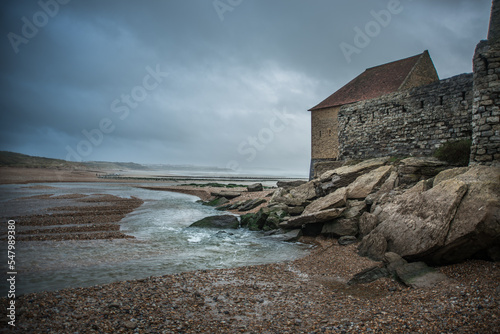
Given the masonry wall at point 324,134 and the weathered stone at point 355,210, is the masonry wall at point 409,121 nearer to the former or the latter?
the weathered stone at point 355,210

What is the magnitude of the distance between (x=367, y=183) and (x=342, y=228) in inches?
97.5

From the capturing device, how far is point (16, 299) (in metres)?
5.30

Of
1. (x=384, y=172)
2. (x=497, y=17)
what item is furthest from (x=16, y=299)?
(x=497, y=17)

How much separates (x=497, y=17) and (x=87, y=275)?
18.3 m

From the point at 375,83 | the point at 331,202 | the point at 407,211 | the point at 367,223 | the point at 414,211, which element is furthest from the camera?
the point at 375,83

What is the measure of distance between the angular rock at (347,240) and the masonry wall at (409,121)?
5038 mm

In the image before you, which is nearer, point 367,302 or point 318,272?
point 367,302

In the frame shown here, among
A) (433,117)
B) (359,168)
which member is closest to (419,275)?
(359,168)

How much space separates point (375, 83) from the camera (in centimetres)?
2892

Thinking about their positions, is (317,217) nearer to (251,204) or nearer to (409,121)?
(409,121)

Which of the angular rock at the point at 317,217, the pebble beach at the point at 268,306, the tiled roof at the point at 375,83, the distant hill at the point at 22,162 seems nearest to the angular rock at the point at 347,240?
the angular rock at the point at 317,217

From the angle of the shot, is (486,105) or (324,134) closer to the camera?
(486,105)

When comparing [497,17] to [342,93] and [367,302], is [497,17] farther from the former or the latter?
[342,93]

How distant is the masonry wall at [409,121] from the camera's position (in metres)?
10.5
